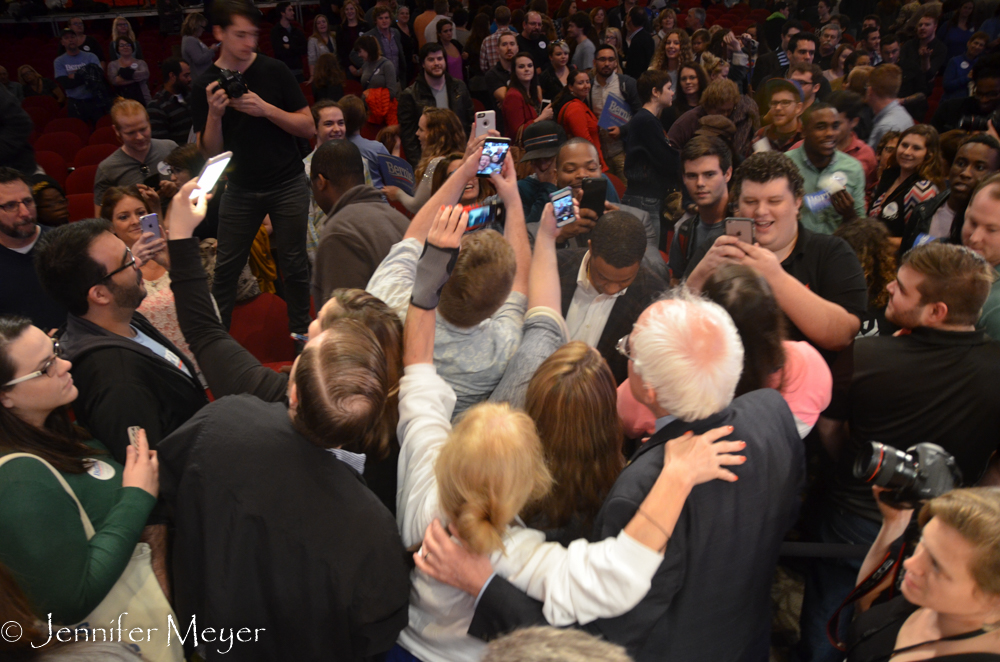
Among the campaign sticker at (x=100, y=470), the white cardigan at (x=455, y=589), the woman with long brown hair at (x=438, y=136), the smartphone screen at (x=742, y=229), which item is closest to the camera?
the white cardigan at (x=455, y=589)

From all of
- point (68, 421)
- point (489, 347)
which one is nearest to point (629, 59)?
point (489, 347)

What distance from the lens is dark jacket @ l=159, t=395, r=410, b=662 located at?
51.7 inches

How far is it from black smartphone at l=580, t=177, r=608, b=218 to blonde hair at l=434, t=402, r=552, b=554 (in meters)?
1.59

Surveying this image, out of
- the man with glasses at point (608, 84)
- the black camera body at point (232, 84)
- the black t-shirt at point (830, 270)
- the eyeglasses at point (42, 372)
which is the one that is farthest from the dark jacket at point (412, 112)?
the eyeglasses at point (42, 372)

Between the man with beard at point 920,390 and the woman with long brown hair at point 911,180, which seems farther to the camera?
the woman with long brown hair at point 911,180

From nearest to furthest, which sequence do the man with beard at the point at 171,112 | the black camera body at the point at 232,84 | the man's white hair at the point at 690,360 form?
the man's white hair at the point at 690,360 → the black camera body at the point at 232,84 → the man with beard at the point at 171,112

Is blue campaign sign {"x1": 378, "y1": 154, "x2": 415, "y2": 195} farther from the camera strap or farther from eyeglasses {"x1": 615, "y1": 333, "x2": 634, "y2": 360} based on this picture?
the camera strap

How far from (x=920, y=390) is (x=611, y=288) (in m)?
0.89

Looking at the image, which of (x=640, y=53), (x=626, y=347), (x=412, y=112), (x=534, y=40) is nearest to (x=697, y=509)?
(x=626, y=347)

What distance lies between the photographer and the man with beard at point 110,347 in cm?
166

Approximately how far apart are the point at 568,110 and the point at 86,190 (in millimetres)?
3463

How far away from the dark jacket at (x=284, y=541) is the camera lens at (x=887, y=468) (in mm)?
962

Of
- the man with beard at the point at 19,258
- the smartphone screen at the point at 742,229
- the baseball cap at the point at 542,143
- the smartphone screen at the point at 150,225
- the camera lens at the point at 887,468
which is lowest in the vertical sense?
the man with beard at the point at 19,258

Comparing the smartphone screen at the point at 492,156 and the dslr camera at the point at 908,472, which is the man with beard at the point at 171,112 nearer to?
the smartphone screen at the point at 492,156
